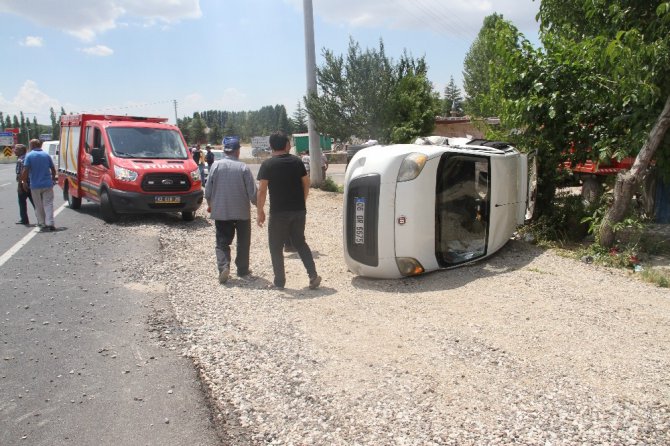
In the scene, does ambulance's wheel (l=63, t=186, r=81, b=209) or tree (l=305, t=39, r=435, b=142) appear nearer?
ambulance's wheel (l=63, t=186, r=81, b=209)

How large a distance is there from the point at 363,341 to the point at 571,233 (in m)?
6.05

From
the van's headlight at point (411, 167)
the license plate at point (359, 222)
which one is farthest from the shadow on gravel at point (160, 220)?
the van's headlight at point (411, 167)

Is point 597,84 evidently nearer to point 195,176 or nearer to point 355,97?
point 195,176

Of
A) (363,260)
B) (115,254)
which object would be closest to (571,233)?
(363,260)

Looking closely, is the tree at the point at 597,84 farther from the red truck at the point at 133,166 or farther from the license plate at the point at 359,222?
the red truck at the point at 133,166

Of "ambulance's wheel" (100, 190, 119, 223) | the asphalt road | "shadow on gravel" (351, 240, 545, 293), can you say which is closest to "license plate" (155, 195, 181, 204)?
"ambulance's wheel" (100, 190, 119, 223)

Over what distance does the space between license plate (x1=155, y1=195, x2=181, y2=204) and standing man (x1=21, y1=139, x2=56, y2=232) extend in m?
2.12

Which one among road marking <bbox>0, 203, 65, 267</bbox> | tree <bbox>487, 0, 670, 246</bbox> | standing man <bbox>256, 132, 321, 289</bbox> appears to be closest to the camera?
standing man <bbox>256, 132, 321, 289</bbox>

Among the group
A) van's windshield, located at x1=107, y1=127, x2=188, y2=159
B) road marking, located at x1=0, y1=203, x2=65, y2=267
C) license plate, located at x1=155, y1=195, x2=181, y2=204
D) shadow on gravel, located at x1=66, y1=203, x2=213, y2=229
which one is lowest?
shadow on gravel, located at x1=66, y1=203, x2=213, y2=229

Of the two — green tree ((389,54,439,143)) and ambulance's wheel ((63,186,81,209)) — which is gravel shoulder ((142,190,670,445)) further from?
green tree ((389,54,439,143))

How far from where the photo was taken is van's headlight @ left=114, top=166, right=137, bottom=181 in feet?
39.8

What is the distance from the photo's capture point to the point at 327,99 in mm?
19969

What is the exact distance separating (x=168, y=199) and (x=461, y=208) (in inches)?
270

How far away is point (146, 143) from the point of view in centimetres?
1322
